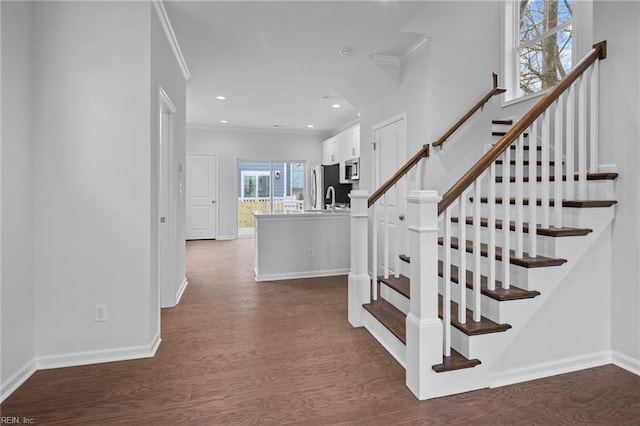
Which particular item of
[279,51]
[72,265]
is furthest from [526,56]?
[72,265]

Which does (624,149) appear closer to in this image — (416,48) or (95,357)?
(416,48)

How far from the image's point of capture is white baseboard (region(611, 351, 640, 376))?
6.97 feet

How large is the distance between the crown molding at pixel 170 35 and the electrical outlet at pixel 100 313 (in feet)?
7.03

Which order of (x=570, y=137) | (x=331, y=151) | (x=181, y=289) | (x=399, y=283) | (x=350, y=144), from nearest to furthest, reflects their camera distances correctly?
1. (x=570, y=137)
2. (x=399, y=283)
3. (x=181, y=289)
4. (x=350, y=144)
5. (x=331, y=151)

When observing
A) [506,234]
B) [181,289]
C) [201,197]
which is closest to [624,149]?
[506,234]

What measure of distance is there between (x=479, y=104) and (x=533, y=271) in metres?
2.05

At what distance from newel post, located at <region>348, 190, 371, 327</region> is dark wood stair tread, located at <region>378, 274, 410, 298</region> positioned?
17 centimetres

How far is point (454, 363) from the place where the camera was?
1907 millimetres

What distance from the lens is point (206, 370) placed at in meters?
2.20

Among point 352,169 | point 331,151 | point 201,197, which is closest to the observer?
point 352,169

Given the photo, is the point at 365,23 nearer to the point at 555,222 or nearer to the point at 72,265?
the point at 555,222

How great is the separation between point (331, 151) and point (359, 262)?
5121 mm

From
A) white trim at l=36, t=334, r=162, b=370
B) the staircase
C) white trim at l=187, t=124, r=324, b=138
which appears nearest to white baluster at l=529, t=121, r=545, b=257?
the staircase

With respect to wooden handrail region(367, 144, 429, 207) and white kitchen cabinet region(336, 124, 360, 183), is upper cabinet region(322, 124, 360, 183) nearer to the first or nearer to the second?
white kitchen cabinet region(336, 124, 360, 183)
